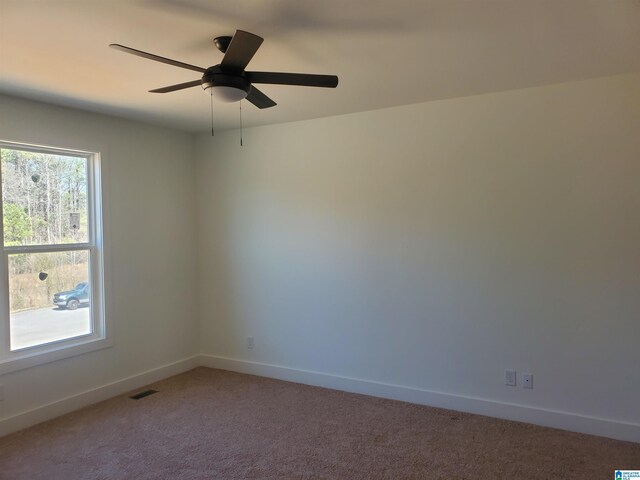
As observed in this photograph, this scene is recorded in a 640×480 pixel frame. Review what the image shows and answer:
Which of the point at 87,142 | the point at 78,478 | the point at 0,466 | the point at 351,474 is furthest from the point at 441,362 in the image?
the point at 87,142

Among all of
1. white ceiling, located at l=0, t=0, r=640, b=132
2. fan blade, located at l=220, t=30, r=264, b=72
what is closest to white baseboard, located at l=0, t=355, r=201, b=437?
white ceiling, located at l=0, t=0, r=640, b=132

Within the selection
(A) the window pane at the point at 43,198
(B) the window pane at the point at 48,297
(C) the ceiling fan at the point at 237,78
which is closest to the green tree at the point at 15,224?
(A) the window pane at the point at 43,198

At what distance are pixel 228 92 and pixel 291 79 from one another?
33cm

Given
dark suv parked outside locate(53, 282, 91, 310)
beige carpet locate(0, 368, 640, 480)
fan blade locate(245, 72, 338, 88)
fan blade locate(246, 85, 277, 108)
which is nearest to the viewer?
fan blade locate(245, 72, 338, 88)

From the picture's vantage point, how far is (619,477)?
2584 mm

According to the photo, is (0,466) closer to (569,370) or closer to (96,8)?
(96,8)

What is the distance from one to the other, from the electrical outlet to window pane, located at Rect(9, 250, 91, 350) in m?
3.47

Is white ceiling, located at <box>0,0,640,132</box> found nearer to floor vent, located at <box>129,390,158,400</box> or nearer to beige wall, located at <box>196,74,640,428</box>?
beige wall, located at <box>196,74,640,428</box>

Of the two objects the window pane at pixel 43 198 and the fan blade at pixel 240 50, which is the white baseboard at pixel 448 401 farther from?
the fan blade at pixel 240 50

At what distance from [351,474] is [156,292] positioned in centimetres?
266

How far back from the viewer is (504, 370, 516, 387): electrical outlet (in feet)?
11.1

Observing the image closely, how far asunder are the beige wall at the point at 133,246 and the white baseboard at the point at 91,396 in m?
0.04

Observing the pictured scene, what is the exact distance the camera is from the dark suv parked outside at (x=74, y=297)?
3689 millimetres

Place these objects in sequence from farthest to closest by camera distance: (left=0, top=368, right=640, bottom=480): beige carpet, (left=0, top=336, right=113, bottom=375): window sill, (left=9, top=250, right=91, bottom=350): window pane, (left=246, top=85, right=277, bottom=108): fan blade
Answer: (left=9, top=250, right=91, bottom=350): window pane < (left=0, top=336, right=113, bottom=375): window sill < (left=0, top=368, right=640, bottom=480): beige carpet < (left=246, top=85, right=277, bottom=108): fan blade
